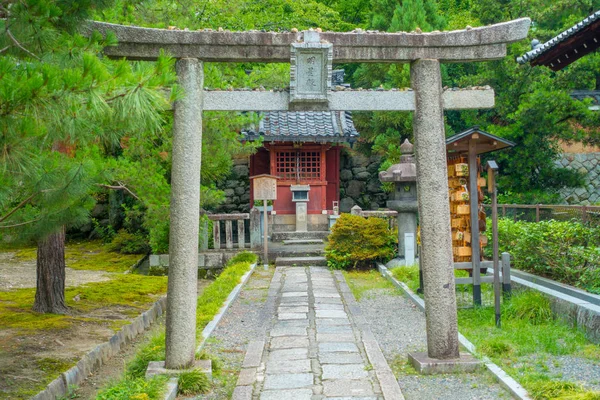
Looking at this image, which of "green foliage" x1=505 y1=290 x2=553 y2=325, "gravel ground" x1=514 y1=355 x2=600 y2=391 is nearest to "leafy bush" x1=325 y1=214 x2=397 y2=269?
"green foliage" x1=505 y1=290 x2=553 y2=325

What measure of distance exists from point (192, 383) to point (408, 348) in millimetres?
2764

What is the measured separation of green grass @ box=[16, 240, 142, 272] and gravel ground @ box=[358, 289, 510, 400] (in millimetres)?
7762

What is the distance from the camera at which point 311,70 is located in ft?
19.5

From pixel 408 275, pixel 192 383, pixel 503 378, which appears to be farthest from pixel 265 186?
pixel 503 378

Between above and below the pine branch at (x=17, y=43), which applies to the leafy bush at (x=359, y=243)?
below

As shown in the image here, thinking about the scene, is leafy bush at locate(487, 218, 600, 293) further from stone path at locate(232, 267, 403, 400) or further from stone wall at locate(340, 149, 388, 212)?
stone wall at locate(340, 149, 388, 212)

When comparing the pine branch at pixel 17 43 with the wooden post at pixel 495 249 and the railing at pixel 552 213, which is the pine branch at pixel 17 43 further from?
the railing at pixel 552 213

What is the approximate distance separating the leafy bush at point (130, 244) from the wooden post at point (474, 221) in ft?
37.4

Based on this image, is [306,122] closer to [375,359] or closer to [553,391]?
[375,359]

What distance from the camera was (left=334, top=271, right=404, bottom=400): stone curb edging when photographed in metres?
5.38

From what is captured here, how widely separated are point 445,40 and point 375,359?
3345 millimetres

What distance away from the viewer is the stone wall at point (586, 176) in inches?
781

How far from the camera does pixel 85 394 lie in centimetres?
626

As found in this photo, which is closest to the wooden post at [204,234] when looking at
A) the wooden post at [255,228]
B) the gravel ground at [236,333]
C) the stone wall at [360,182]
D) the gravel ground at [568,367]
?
the wooden post at [255,228]
